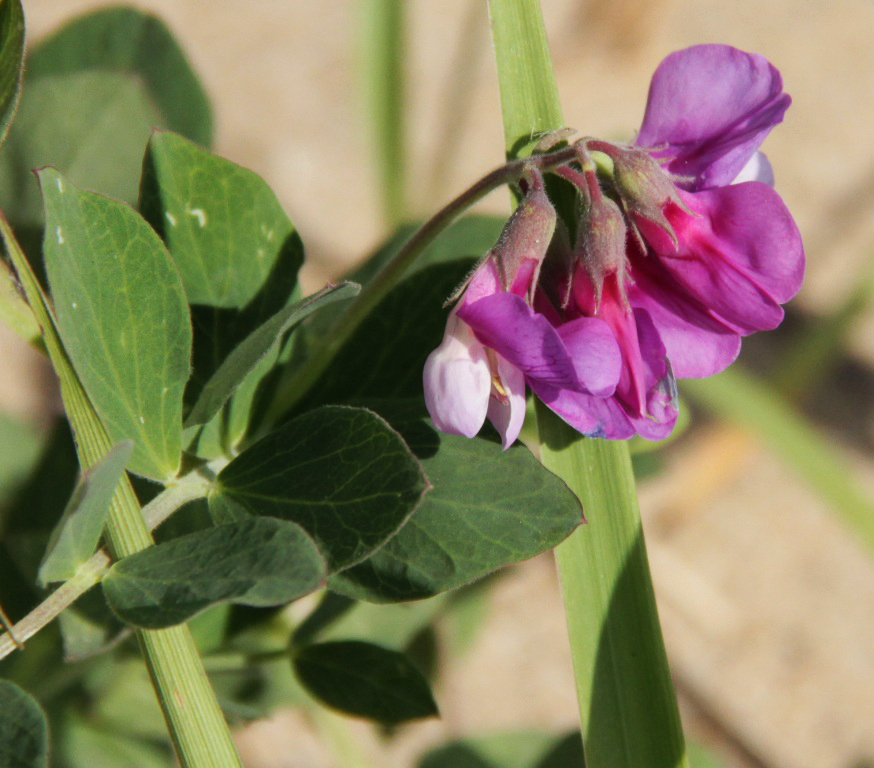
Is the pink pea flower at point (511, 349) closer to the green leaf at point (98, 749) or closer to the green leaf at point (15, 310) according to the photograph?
the green leaf at point (15, 310)

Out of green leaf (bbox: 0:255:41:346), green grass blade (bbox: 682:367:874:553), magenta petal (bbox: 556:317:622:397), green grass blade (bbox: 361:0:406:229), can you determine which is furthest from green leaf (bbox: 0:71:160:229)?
green grass blade (bbox: 682:367:874:553)

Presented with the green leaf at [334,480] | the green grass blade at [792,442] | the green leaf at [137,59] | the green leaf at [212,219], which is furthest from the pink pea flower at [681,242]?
the green grass blade at [792,442]

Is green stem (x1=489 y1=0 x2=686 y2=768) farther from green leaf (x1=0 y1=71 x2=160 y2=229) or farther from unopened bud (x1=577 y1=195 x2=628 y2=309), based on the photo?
green leaf (x1=0 y1=71 x2=160 y2=229)

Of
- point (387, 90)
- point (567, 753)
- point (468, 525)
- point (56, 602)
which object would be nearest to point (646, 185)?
point (468, 525)

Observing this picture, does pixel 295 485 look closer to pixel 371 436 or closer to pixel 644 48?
pixel 371 436

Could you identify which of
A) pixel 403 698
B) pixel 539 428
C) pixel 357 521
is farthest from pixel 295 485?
pixel 403 698

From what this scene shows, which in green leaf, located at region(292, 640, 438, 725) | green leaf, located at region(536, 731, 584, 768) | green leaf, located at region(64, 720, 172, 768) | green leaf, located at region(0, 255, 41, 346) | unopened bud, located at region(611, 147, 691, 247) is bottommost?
green leaf, located at region(536, 731, 584, 768)

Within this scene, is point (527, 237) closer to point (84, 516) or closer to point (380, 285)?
point (380, 285)
